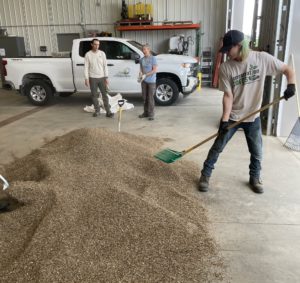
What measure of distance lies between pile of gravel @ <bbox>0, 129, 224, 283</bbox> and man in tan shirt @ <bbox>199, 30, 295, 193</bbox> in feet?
2.71

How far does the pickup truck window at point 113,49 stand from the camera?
9.40 meters

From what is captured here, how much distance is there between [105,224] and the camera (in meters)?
3.13

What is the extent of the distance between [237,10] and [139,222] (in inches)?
443

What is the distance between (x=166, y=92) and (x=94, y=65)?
8.31 feet

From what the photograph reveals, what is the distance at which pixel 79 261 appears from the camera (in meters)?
2.69

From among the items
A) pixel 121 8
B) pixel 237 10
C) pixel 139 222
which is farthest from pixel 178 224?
pixel 121 8

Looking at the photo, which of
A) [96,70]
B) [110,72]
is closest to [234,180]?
[96,70]

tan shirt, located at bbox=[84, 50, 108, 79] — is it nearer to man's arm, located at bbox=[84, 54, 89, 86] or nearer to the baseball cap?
man's arm, located at bbox=[84, 54, 89, 86]

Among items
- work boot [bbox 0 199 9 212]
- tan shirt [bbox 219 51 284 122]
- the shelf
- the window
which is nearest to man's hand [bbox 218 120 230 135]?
tan shirt [bbox 219 51 284 122]

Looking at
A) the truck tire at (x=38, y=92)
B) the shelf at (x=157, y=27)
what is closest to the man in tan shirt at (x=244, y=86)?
the truck tire at (x=38, y=92)

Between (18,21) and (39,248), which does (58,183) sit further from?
(18,21)

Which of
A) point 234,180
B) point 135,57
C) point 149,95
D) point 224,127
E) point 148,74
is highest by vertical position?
point 135,57

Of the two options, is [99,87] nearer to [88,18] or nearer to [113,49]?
[113,49]

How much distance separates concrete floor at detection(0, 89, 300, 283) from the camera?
9.37 ft
